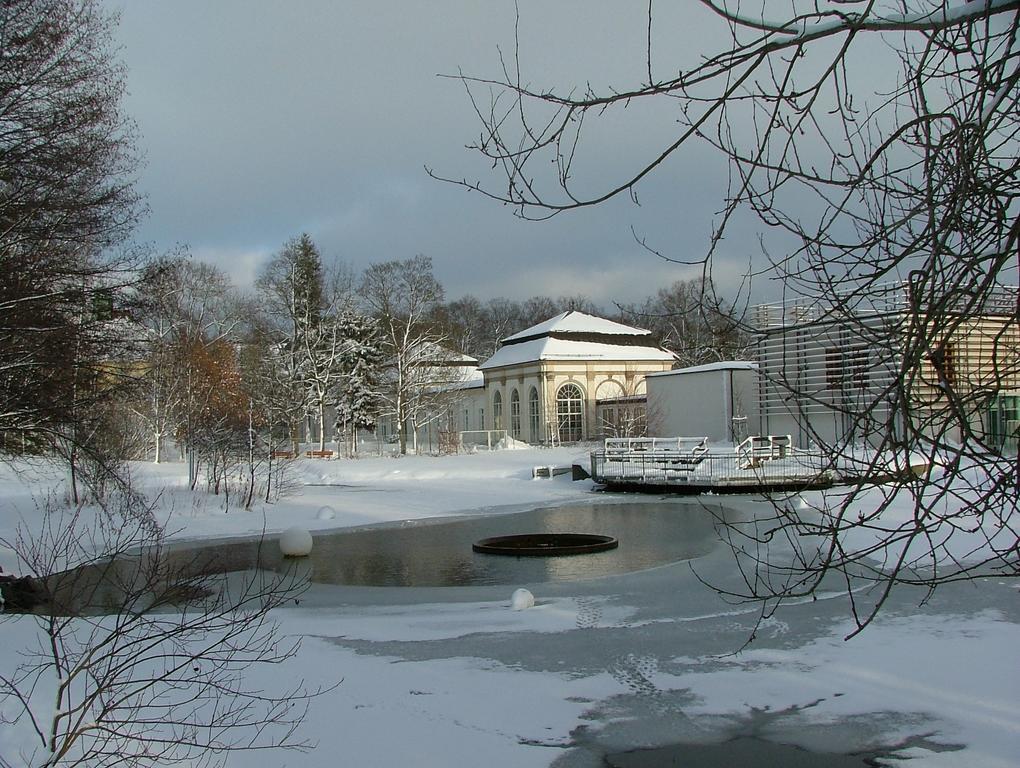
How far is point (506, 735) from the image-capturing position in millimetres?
7145

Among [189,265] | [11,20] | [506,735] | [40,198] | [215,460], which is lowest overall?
[506,735]

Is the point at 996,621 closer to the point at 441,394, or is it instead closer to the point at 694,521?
the point at 694,521

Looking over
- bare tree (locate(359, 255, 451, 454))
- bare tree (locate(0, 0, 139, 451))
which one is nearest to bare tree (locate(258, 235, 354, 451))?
bare tree (locate(359, 255, 451, 454))

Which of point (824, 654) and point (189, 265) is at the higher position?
point (189, 265)

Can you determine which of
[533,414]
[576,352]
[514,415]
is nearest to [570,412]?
[533,414]

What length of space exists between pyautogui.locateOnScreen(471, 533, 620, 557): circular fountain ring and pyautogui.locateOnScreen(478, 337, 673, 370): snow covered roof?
35.3 m

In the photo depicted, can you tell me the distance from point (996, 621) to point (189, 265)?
142 ft

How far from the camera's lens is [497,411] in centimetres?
6016

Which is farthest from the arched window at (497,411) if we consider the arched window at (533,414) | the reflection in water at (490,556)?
the reflection in water at (490,556)

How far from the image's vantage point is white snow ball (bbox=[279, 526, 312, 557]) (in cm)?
1739

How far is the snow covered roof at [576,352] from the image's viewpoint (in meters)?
54.9

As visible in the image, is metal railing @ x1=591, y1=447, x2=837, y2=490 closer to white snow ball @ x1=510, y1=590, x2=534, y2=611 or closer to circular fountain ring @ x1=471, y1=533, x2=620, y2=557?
circular fountain ring @ x1=471, y1=533, x2=620, y2=557

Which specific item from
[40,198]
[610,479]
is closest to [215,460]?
[610,479]

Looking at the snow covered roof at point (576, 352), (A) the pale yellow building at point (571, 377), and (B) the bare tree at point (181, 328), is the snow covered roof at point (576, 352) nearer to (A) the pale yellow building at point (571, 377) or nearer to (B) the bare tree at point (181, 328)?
(A) the pale yellow building at point (571, 377)
